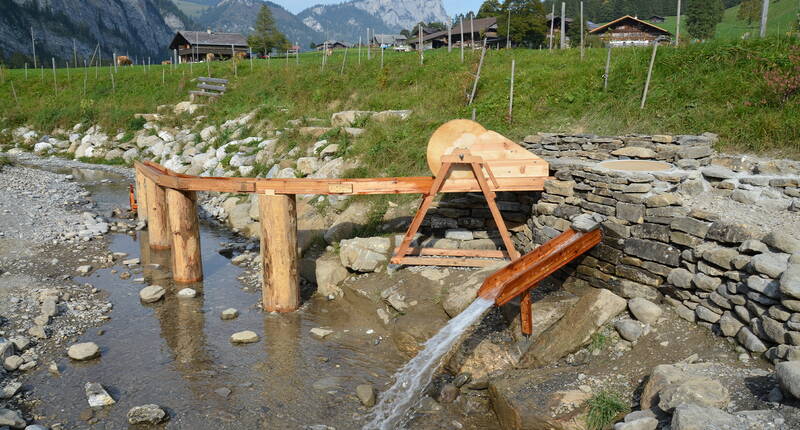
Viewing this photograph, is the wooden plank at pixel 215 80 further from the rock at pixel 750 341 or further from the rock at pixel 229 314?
the rock at pixel 750 341

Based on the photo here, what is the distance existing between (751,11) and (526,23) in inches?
614

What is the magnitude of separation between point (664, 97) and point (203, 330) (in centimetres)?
1155

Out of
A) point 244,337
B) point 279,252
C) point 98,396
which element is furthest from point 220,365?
point 279,252

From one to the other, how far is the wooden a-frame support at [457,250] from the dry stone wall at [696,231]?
0.76 meters

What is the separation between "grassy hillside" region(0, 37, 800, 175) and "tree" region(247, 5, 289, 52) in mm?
29844

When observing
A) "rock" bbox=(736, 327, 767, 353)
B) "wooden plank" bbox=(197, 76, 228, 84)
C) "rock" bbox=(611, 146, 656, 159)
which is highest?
"wooden plank" bbox=(197, 76, 228, 84)

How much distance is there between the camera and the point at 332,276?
35.9ft

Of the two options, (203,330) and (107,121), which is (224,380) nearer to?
(203,330)

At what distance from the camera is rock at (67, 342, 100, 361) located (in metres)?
8.32

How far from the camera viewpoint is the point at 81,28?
102875mm

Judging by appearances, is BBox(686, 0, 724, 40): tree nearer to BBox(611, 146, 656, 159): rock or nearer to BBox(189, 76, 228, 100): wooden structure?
BBox(189, 76, 228, 100): wooden structure

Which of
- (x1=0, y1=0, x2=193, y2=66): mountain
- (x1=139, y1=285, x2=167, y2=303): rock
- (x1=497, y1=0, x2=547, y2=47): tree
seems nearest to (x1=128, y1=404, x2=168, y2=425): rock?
(x1=139, y1=285, x2=167, y2=303): rock

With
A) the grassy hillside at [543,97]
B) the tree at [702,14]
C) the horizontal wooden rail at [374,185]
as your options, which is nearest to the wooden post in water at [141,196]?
the grassy hillside at [543,97]

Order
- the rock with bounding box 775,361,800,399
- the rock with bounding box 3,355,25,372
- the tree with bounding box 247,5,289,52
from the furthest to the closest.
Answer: the tree with bounding box 247,5,289,52 < the rock with bounding box 3,355,25,372 < the rock with bounding box 775,361,800,399
